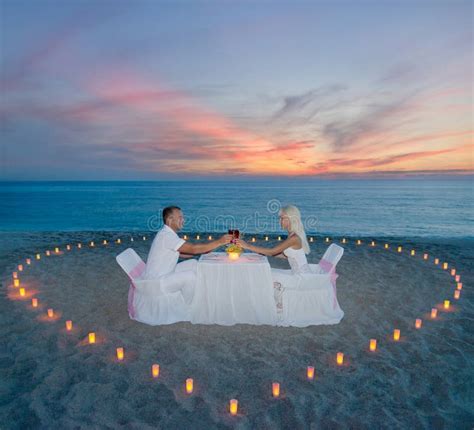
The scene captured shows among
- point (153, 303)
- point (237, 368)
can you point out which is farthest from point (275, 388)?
point (153, 303)

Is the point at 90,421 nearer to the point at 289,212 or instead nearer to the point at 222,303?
the point at 222,303

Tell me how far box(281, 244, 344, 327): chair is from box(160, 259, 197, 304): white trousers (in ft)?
4.98

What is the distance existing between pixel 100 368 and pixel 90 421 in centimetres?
101

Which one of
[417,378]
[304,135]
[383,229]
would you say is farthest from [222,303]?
[304,135]

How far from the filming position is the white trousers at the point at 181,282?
18.2ft

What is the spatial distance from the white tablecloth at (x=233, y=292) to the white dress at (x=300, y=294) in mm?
180

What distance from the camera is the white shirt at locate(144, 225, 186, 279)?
5.50m

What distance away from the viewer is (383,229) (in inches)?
938

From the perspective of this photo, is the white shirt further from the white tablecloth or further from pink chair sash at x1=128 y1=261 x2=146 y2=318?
the white tablecloth

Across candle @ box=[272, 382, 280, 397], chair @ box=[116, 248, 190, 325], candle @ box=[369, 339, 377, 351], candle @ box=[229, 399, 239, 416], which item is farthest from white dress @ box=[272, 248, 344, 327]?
candle @ box=[229, 399, 239, 416]

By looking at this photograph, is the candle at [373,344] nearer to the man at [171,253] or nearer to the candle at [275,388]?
the candle at [275,388]

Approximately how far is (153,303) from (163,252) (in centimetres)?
89

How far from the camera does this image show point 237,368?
4.44 m

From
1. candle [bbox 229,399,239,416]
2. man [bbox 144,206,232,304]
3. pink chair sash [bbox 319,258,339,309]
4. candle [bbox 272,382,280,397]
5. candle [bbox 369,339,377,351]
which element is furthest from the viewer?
pink chair sash [bbox 319,258,339,309]
